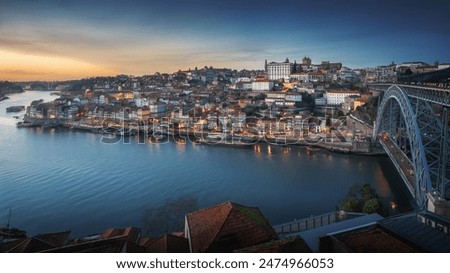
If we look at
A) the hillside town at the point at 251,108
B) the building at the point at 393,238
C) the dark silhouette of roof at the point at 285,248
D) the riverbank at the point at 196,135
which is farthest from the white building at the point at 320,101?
the dark silhouette of roof at the point at 285,248

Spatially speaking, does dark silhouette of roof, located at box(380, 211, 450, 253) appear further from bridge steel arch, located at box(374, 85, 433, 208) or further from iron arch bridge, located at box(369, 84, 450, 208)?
bridge steel arch, located at box(374, 85, 433, 208)

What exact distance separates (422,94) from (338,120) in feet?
27.1

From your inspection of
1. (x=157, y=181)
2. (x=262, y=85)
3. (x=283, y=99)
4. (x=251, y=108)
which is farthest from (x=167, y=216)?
(x=262, y=85)

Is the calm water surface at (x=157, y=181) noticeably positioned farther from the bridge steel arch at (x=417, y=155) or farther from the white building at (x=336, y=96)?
the white building at (x=336, y=96)

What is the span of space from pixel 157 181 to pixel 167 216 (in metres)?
2.14

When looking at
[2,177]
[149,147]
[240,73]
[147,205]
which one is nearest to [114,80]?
[240,73]

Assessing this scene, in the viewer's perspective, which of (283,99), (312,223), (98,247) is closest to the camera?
(98,247)

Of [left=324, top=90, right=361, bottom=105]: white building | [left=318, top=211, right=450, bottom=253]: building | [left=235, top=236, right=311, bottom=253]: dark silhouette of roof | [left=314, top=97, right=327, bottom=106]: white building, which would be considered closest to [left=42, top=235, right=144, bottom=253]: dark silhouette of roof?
[left=235, top=236, right=311, bottom=253]: dark silhouette of roof

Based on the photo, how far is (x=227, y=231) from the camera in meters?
1.87

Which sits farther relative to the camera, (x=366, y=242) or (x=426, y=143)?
(x=426, y=143)

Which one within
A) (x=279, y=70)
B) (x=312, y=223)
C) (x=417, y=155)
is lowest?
(x=312, y=223)

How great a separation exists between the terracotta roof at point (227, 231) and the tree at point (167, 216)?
1547 millimetres

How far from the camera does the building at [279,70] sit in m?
19.4

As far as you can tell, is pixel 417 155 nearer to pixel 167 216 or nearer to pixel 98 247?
pixel 167 216
